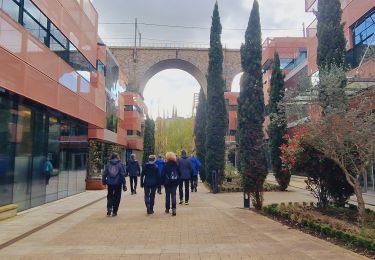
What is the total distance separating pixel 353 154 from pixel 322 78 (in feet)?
6.76

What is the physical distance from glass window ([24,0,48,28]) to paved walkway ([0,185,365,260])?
627 cm

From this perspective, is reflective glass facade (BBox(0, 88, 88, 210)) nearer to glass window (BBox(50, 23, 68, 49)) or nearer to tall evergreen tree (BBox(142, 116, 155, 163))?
glass window (BBox(50, 23, 68, 49))

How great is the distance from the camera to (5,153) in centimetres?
1052

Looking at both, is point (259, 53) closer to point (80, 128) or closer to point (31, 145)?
point (31, 145)

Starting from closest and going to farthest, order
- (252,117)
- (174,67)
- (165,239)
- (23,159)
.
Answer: (165,239) → (23,159) → (252,117) → (174,67)

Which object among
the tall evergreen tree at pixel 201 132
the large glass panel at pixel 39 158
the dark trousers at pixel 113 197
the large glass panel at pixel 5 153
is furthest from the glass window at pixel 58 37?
the tall evergreen tree at pixel 201 132

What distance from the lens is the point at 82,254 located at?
20.4 feet

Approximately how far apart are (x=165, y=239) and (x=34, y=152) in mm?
7417

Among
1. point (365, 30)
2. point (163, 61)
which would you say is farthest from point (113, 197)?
point (163, 61)

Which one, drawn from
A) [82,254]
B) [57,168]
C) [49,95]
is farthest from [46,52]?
[82,254]

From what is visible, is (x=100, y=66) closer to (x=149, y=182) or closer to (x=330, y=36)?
(x=149, y=182)

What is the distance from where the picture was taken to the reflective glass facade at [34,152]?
10641mm

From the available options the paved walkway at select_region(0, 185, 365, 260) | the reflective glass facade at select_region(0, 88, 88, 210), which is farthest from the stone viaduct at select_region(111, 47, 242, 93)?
the paved walkway at select_region(0, 185, 365, 260)

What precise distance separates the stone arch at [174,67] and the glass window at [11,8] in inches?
1757
